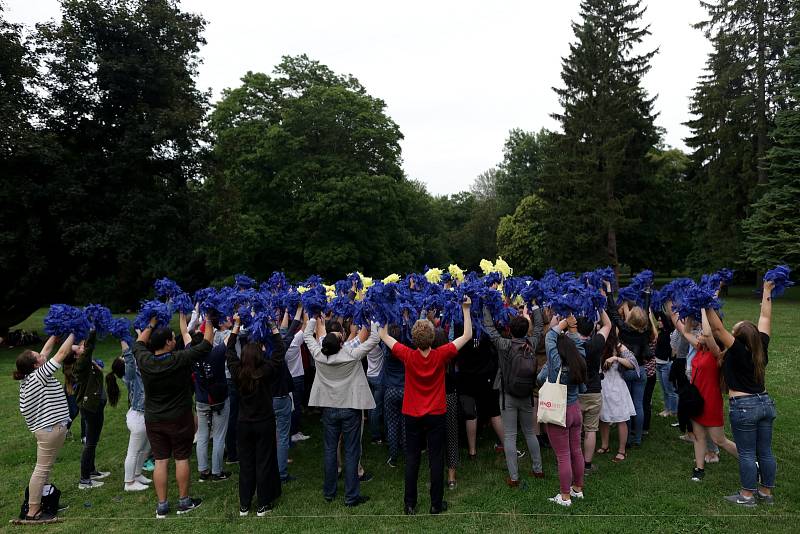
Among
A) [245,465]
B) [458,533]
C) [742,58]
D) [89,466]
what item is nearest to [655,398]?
[458,533]

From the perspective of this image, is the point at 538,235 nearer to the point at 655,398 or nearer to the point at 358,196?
the point at 358,196

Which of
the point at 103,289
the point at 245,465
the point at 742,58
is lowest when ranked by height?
the point at 245,465

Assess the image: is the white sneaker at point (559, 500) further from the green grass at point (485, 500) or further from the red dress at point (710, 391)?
the red dress at point (710, 391)

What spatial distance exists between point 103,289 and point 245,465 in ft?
69.9

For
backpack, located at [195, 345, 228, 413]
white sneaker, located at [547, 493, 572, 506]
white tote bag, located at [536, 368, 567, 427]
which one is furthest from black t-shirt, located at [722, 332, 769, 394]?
backpack, located at [195, 345, 228, 413]

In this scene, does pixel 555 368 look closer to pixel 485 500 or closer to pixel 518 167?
pixel 485 500

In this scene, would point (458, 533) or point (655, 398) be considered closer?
point (458, 533)

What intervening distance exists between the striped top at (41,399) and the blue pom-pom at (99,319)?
2.61 feet

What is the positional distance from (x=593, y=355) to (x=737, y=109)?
105 feet

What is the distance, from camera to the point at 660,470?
604 cm

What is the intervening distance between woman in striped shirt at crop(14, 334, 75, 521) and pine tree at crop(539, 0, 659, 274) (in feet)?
101

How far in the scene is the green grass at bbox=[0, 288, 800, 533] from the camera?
4.84m

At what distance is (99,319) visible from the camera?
6.02m

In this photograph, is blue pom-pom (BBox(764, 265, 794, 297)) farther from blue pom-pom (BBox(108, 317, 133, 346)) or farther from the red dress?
blue pom-pom (BBox(108, 317, 133, 346))
